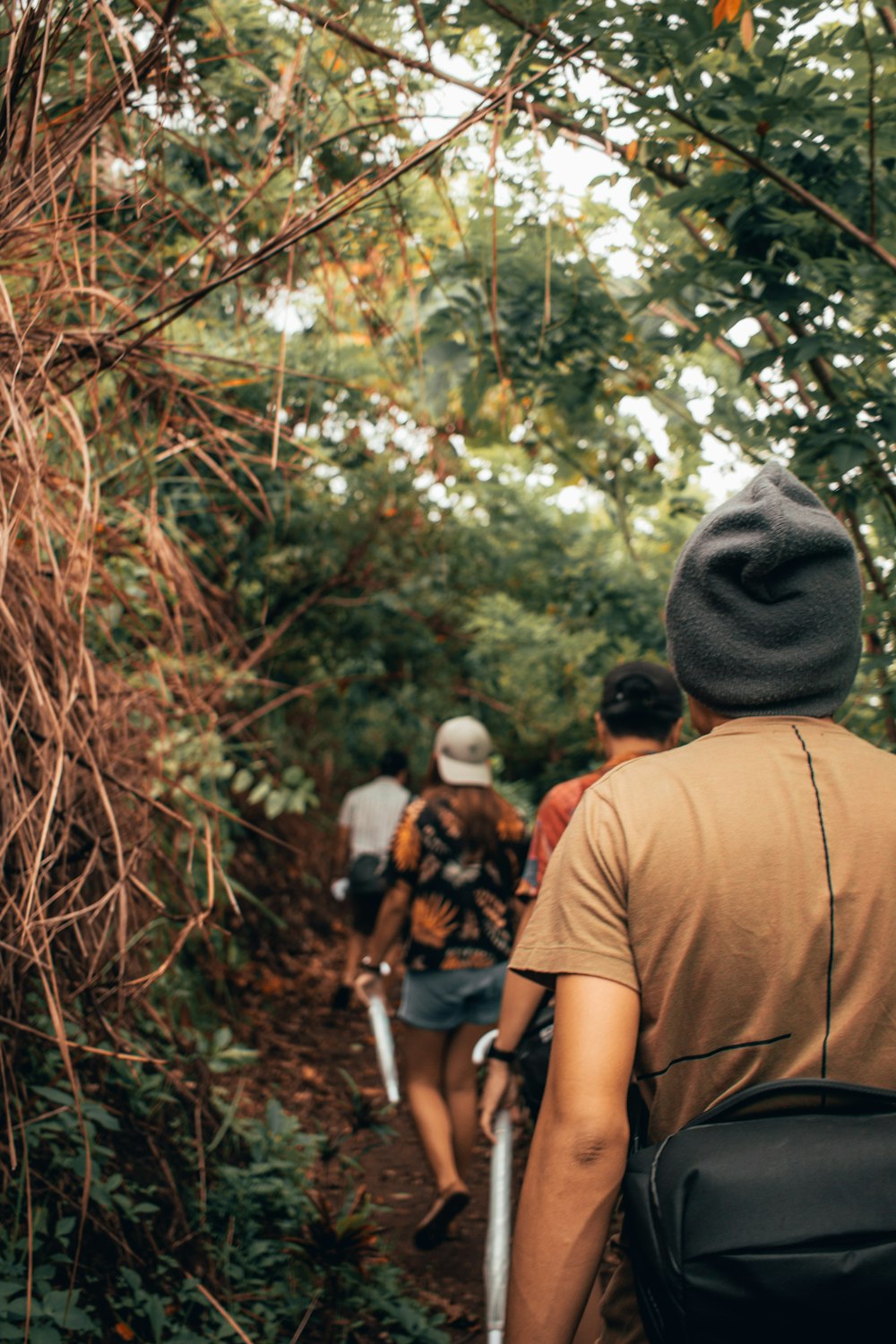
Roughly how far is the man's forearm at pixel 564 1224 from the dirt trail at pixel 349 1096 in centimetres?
265

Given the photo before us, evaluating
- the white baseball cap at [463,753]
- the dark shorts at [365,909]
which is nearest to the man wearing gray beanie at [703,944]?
the white baseball cap at [463,753]

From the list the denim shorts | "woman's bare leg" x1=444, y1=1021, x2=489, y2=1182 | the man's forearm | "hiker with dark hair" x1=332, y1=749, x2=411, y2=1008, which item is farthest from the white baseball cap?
the man's forearm

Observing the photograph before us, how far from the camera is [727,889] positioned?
141cm

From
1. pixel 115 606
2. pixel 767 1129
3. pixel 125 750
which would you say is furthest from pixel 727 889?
pixel 115 606

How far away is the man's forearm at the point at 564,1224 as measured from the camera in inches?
55.3

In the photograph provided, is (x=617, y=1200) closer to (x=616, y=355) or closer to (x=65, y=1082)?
(x=65, y=1082)

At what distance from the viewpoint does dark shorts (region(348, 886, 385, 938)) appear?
282 inches

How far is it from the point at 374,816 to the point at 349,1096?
173 cm

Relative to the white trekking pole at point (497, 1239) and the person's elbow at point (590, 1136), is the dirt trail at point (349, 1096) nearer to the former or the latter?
the white trekking pole at point (497, 1239)

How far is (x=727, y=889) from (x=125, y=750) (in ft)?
6.96

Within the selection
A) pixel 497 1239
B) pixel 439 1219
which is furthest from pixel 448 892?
pixel 497 1239

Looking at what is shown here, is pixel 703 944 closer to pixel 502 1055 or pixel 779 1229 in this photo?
pixel 779 1229

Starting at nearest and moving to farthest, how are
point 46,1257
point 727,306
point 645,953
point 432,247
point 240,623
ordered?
1. point 645,953
2. point 46,1257
3. point 727,306
4. point 432,247
5. point 240,623

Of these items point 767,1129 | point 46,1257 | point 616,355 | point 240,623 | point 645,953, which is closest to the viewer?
point 767,1129
